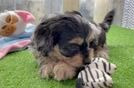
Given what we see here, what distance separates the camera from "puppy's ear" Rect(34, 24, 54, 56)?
1.26 metres

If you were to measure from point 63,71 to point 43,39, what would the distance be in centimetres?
18

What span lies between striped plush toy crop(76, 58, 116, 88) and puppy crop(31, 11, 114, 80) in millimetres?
65

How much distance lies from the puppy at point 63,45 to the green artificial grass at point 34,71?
0.15 ft

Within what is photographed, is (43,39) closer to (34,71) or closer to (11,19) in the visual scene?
(34,71)

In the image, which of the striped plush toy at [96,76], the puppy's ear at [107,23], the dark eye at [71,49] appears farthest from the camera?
the puppy's ear at [107,23]

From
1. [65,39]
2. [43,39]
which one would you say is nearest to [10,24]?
[43,39]

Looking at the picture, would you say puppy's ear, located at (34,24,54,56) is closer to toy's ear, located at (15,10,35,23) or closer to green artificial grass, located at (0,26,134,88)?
green artificial grass, located at (0,26,134,88)

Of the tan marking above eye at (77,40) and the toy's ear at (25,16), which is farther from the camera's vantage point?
Answer: the toy's ear at (25,16)

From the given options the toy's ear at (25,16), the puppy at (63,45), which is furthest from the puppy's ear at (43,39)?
the toy's ear at (25,16)

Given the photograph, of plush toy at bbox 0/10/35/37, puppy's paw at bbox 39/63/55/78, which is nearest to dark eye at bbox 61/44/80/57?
puppy's paw at bbox 39/63/55/78

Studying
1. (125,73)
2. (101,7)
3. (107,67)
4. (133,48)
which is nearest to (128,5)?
(101,7)

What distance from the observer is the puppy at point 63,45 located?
4.00 ft

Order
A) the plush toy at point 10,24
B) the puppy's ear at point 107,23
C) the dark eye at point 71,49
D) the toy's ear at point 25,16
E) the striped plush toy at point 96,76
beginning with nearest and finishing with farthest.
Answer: the striped plush toy at point 96,76 < the dark eye at point 71,49 < the plush toy at point 10,24 < the puppy's ear at point 107,23 < the toy's ear at point 25,16

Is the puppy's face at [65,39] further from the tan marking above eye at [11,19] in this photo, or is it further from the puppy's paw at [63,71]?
the tan marking above eye at [11,19]
